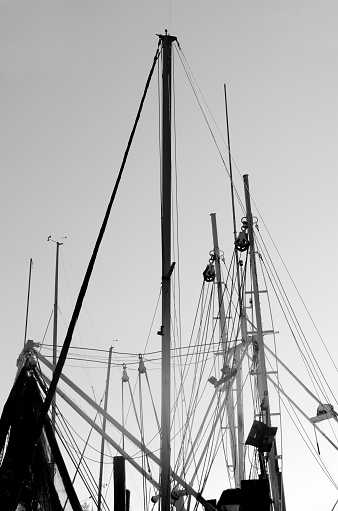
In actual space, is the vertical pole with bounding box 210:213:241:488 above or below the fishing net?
above

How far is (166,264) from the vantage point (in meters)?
18.3

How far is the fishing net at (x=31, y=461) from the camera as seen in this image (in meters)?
16.5

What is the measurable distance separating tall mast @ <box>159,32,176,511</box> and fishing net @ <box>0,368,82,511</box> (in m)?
1.95

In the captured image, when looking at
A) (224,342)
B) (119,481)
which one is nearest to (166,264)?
(119,481)

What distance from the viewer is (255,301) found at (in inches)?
1166

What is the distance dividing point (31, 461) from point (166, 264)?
→ 5.01m

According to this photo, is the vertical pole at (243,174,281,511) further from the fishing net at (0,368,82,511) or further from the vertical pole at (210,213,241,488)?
the fishing net at (0,368,82,511)

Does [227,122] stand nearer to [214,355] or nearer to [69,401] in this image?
[214,355]

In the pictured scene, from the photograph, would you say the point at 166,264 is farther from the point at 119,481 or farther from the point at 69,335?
the point at 119,481

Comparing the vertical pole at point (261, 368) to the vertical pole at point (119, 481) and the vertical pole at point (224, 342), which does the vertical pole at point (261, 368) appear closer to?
the vertical pole at point (224, 342)

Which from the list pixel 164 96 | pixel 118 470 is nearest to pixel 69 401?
pixel 118 470

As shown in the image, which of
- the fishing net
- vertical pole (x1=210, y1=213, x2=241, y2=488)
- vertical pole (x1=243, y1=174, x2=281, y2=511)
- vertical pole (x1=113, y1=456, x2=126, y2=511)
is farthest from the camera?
vertical pole (x1=210, y1=213, x2=241, y2=488)

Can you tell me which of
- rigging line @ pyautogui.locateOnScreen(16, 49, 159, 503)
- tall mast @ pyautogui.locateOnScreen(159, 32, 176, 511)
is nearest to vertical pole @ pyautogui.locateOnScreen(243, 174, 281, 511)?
tall mast @ pyautogui.locateOnScreen(159, 32, 176, 511)

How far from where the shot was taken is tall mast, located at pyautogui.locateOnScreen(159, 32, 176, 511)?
16484 mm
